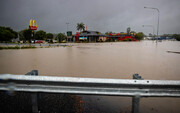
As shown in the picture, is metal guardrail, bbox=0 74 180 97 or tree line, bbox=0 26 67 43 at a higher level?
tree line, bbox=0 26 67 43

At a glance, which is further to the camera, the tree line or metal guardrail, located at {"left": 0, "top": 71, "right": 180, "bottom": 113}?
the tree line

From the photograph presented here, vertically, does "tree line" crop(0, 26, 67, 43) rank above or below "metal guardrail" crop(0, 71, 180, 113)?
above

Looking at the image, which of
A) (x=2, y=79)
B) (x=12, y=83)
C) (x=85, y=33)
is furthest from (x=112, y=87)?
(x=85, y=33)

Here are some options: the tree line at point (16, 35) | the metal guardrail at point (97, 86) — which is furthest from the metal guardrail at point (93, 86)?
the tree line at point (16, 35)

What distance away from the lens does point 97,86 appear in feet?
7.40

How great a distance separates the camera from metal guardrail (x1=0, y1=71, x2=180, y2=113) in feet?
7.18

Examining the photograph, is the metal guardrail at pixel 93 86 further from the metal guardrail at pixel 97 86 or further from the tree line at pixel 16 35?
the tree line at pixel 16 35

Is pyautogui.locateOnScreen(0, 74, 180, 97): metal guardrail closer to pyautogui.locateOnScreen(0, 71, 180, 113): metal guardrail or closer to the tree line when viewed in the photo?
pyautogui.locateOnScreen(0, 71, 180, 113): metal guardrail

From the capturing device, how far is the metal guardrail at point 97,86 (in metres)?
2.19

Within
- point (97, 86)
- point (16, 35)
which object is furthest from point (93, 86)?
point (16, 35)

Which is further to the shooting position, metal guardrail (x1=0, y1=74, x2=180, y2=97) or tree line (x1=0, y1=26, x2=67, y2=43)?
tree line (x1=0, y1=26, x2=67, y2=43)

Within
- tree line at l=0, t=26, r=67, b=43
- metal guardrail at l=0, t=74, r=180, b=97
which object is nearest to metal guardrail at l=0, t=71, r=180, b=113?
metal guardrail at l=0, t=74, r=180, b=97

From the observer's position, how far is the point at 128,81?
2.19 meters

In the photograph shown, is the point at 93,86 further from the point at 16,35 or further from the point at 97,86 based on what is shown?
the point at 16,35
